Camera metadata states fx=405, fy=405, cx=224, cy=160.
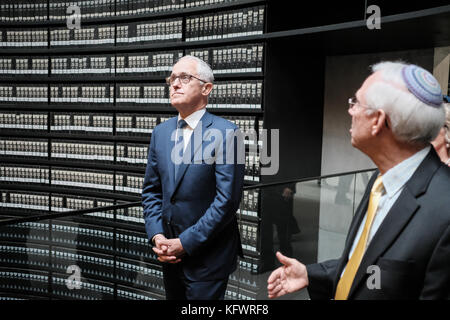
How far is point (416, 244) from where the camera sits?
83 centimetres

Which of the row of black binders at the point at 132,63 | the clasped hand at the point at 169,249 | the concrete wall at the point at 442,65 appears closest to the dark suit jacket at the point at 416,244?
the clasped hand at the point at 169,249

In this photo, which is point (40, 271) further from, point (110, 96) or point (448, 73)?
point (448, 73)

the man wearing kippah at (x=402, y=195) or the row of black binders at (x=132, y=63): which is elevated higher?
the row of black binders at (x=132, y=63)

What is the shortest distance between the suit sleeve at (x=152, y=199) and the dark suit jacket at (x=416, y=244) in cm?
91

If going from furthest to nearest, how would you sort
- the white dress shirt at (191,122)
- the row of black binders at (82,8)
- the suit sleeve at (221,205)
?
the row of black binders at (82,8), the white dress shirt at (191,122), the suit sleeve at (221,205)

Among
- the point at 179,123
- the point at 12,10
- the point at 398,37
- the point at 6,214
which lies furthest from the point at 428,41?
the point at 6,214

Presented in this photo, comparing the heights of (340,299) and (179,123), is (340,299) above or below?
below

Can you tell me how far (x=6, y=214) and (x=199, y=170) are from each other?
3.78 meters

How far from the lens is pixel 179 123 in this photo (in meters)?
1.64

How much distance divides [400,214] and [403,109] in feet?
0.74

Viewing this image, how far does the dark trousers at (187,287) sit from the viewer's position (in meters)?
1.54

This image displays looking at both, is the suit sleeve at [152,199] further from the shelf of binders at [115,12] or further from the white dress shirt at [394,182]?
the shelf of binders at [115,12]

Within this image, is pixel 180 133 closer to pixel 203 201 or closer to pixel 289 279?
pixel 203 201
